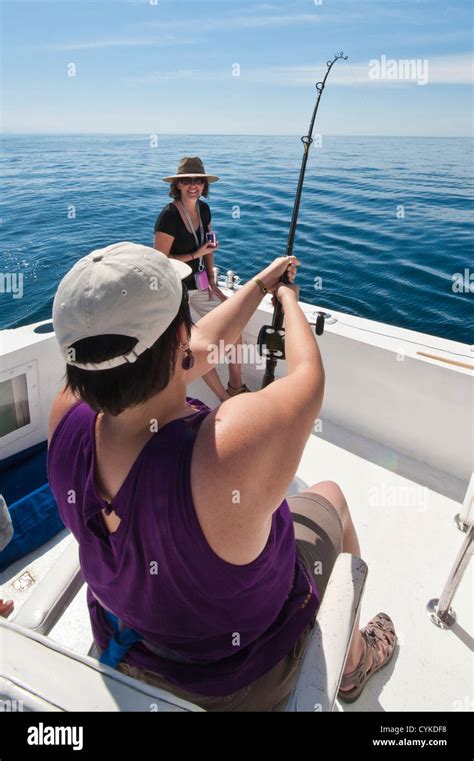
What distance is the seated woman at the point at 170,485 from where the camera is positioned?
0.65m

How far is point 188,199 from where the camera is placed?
2.78 meters

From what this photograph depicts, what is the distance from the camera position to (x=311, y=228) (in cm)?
855

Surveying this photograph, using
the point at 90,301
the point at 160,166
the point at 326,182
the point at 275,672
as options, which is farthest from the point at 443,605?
the point at 160,166

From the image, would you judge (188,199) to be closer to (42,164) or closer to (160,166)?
(160,166)

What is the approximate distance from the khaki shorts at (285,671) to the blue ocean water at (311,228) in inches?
183

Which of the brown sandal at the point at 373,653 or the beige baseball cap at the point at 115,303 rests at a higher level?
the beige baseball cap at the point at 115,303

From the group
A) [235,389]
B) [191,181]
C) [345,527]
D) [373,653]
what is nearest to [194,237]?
[191,181]

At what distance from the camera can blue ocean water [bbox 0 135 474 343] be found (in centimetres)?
612

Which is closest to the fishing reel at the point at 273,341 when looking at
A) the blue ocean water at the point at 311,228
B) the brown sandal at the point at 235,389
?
the brown sandal at the point at 235,389

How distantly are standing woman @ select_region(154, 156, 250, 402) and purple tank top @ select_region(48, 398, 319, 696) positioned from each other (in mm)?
1993
